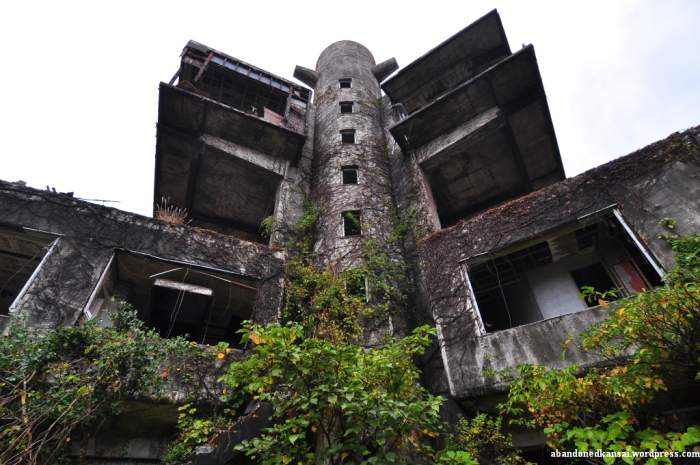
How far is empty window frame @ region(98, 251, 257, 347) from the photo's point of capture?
1001 cm

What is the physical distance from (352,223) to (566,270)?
6846 millimetres

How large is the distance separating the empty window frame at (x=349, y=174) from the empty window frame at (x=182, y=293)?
619 cm

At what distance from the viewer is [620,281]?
966 cm

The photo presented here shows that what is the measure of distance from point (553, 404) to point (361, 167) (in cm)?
1111

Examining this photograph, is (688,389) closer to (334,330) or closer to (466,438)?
(466,438)

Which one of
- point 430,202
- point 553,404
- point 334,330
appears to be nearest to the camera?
point 553,404

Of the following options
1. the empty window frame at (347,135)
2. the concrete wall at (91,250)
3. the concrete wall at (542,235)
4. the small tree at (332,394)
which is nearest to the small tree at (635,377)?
the concrete wall at (542,235)

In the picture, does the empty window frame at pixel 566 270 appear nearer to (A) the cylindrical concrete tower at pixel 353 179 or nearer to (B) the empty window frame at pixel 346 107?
(A) the cylindrical concrete tower at pixel 353 179

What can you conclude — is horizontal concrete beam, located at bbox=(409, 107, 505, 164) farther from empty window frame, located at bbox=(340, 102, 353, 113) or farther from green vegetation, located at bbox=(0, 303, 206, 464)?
green vegetation, located at bbox=(0, 303, 206, 464)

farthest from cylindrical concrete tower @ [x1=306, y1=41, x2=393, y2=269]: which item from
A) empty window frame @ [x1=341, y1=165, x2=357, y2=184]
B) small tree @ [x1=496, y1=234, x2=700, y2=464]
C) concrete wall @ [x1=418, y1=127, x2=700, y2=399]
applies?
small tree @ [x1=496, y1=234, x2=700, y2=464]

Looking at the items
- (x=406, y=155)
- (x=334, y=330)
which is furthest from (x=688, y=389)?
(x=406, y=155)

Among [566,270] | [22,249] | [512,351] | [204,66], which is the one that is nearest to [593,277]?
[566,270]

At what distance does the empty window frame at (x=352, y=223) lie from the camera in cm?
1284

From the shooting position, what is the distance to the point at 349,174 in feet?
49.6
